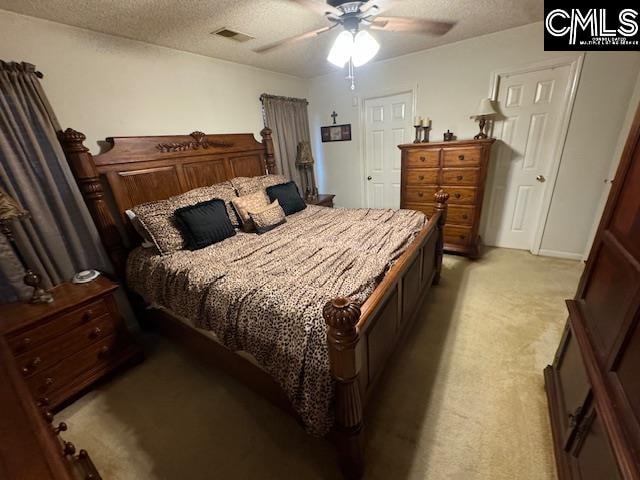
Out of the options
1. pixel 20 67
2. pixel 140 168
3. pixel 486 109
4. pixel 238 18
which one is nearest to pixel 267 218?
pixel 140 168

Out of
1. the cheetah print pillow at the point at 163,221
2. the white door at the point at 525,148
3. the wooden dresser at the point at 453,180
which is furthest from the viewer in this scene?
the wooden dresser at the point at 453,180

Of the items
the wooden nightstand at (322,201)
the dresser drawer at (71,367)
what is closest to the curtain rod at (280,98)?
the wooden nightstand at (322,201)

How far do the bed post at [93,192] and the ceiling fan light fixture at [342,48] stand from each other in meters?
1.83

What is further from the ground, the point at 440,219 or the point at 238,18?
the point at 238,18

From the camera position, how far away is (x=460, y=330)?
2.12 m

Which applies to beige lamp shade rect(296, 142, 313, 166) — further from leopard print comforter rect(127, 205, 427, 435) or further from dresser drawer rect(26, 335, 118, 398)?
dresser drawer rect(26, 335, 118, 398)

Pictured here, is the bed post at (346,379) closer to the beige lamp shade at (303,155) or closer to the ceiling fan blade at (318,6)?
the ceiling fan blade at (318,6)

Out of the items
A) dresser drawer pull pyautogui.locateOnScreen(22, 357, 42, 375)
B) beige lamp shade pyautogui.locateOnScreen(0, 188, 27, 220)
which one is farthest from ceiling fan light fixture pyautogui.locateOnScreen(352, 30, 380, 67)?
dresser drawer pull pyautogui.locateOnScreen(22, 357, 42, 375)

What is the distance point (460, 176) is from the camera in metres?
2.99

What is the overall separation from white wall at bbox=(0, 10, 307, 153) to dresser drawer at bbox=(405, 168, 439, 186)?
210 centimetres

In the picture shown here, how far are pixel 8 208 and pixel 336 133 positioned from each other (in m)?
3.55

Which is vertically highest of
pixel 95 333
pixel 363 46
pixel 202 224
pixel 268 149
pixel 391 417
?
pixel 363 46

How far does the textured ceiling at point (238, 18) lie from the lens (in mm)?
1734

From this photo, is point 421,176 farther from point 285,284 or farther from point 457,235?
point 285,284
